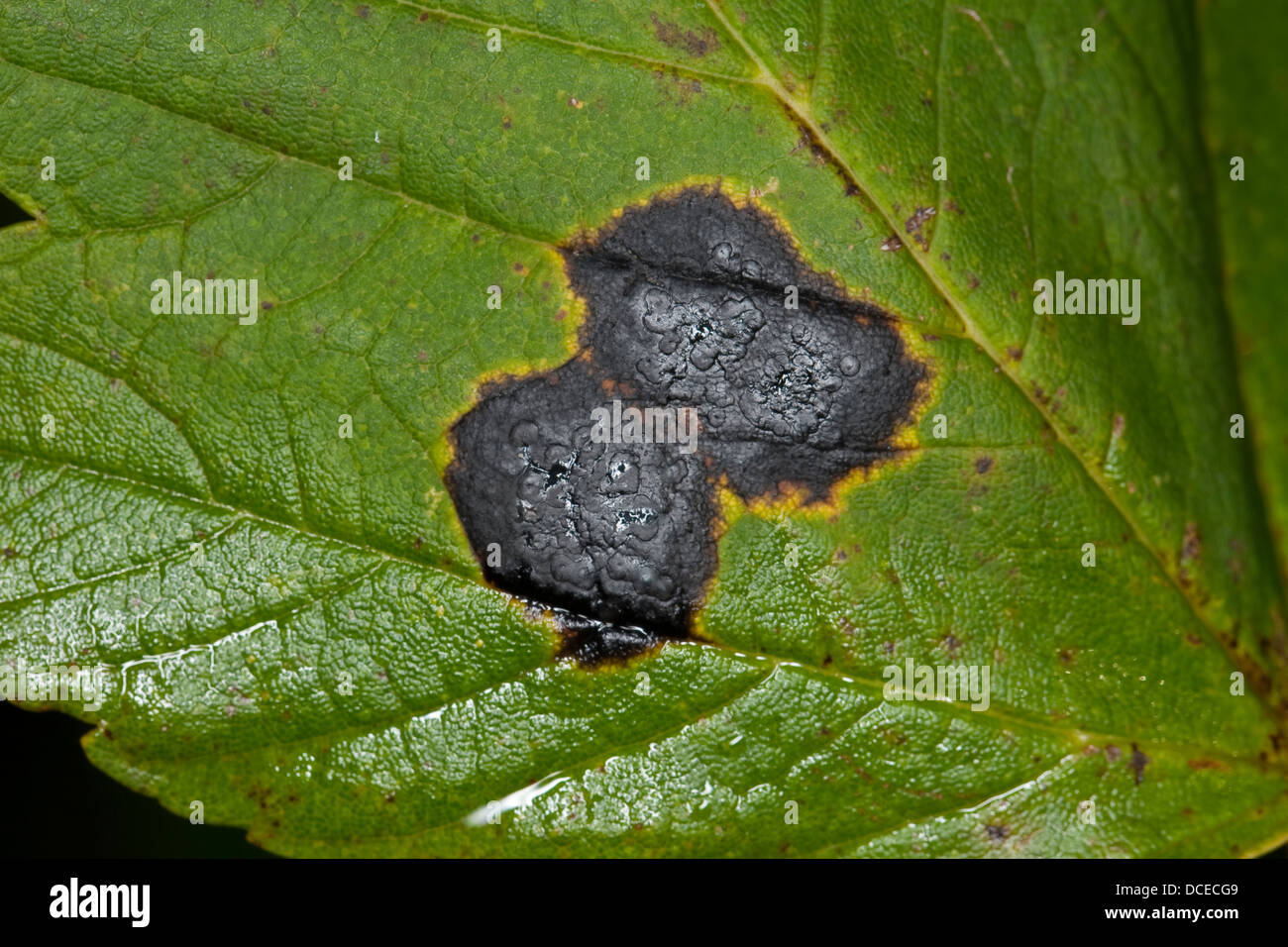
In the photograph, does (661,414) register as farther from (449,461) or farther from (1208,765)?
(1208,765)

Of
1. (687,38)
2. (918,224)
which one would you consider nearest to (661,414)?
(918,224)

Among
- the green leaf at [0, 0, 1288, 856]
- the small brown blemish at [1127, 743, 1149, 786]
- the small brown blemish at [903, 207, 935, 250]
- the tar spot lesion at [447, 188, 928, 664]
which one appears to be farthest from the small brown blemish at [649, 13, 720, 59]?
the small brown blemish at [1127, 743, 1149, 786]

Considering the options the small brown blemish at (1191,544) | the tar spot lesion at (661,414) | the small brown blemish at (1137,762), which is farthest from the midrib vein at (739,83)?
the small brown blemish at (1137,762)

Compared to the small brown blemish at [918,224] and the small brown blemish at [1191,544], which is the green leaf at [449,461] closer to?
the small brown blemish at [918,224]

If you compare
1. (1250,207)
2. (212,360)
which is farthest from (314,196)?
(1250,207)

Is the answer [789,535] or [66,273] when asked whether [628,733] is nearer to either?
[789,535]

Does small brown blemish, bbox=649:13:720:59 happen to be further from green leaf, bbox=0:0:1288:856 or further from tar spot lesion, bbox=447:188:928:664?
tar spot lesion, bbox=447:188:928:664

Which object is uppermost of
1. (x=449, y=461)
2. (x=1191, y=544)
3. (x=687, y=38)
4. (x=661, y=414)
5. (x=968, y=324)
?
(x=687, y=38)
